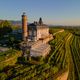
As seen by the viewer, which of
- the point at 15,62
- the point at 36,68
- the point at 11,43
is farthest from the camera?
the point at 11,43

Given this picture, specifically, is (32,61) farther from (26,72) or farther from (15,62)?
(26,72)

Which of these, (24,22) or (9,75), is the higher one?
(24,22)

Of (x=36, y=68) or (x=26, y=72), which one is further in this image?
(x=36, y=68)

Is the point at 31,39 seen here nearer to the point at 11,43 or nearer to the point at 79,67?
the point at 11,43

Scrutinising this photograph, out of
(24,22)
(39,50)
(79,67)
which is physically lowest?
(79,67)

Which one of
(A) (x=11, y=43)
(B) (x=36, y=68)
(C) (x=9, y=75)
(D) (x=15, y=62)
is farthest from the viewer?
(A) (x=11, y=43)

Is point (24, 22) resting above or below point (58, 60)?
above

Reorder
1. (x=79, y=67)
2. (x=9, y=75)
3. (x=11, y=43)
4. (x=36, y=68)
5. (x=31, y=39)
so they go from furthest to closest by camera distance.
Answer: (x=31, y=39)
(x=11, y=43)
(x=79, y=67)
(x=36, y=68)
(x=9, y=75)

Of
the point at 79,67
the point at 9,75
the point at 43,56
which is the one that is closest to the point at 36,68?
the point at 9,75

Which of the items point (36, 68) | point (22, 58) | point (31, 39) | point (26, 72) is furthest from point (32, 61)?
point (31, 39)
